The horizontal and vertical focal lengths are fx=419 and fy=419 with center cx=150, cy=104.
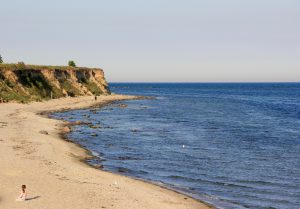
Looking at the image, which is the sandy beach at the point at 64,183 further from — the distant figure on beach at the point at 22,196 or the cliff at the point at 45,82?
the cliff at the point at 45,82

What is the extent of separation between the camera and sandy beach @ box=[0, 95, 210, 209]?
76.2 feet

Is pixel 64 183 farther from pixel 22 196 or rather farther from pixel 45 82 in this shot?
pixel 45 82

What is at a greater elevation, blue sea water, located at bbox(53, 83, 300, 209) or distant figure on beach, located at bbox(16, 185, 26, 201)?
distant figure on beach, located at bbox(16, 185, 26, 201)

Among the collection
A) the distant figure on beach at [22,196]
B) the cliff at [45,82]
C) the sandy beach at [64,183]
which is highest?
the cliff at [45,82]

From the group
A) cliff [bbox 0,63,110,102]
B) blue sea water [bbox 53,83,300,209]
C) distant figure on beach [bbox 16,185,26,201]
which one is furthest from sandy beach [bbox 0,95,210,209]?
cliff [bbox 0,63,110,102]

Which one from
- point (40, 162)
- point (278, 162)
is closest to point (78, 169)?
point (40, 162)

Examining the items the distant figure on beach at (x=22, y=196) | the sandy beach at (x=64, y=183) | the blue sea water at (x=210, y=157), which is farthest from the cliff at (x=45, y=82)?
the distant figure on beach at (x=22, y=196)

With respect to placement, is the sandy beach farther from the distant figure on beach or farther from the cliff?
the cliff

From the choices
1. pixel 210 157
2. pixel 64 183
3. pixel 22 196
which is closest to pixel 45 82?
pixel 210 157

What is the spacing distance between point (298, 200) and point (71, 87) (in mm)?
101732

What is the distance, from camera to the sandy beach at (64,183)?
76.2 feet

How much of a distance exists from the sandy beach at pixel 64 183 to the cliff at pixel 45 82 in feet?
156

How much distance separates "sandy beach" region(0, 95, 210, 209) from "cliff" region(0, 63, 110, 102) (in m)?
47.7

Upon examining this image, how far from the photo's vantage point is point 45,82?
107m
